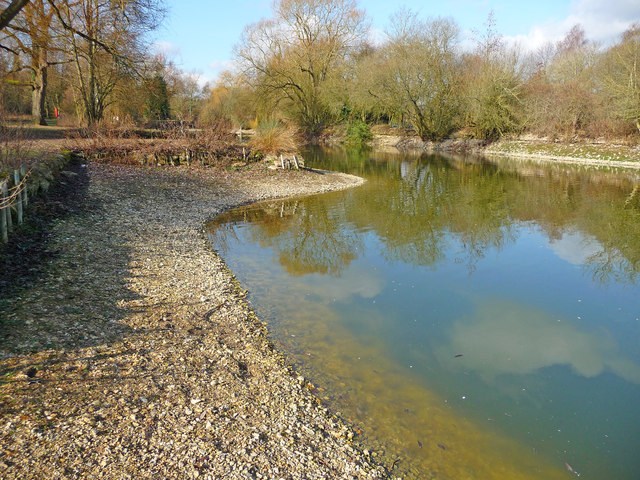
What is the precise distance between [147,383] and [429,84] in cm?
4155

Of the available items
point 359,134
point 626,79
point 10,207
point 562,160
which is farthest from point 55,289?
point 359,134

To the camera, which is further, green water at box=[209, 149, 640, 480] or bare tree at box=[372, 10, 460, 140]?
bare tree at box=[372, 10, 460, 140]

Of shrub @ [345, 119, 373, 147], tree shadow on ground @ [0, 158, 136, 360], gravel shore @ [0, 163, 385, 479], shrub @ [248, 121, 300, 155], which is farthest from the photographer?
shrub @ [345, 119, 373, 147]

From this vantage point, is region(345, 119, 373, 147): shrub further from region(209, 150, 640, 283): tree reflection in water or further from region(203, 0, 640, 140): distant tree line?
region(209, 150, 640, 283): tree reflection in water

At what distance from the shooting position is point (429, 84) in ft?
134

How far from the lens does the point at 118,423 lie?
423 centimetres

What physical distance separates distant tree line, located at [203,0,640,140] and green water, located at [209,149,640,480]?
60.5ft

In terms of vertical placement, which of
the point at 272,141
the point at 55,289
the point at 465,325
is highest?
the point at 272,141

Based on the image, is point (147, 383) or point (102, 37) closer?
point (147, 383)

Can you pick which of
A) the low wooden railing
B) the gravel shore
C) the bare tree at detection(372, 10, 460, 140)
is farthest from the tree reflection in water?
the bare tree at detection(372, 10, 460, 140)

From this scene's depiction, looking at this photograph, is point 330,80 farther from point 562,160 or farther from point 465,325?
point 465,325

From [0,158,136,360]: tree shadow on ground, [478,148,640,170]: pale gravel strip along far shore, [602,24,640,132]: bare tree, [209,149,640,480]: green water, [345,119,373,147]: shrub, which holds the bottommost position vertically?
[209,149,640,480]: green water

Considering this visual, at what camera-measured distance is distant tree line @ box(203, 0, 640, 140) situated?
100ft

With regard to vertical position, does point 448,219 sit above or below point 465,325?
above
